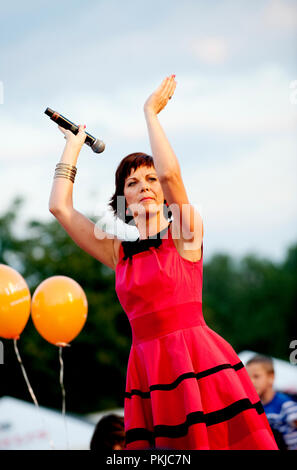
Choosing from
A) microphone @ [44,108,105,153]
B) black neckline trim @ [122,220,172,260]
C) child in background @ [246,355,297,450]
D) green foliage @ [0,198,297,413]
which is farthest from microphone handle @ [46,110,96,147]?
green foliage @ [0,198,297,413]

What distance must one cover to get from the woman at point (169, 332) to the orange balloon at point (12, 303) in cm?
126

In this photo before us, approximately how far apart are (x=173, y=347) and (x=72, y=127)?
42.4 inches

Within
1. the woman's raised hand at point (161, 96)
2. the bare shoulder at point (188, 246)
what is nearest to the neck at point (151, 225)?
the bare shoulder at point (188, 246)

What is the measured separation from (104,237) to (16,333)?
A: 58.7 inches

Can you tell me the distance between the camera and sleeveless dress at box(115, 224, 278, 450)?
1890mm

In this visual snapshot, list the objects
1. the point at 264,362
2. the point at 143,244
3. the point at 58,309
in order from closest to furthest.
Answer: the point at 143,244 < the point at 58,309 < the point at 264,362

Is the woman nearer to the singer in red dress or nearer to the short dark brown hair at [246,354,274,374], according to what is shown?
the singer in red dress

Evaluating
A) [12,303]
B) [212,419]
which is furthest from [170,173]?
[12,303]

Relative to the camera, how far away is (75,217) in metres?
2.31

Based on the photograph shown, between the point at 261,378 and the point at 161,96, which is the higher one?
the point at 161,96

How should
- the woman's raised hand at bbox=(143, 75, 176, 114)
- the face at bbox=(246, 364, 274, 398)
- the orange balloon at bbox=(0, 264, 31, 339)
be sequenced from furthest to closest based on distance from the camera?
1. the face at bbox=(246, 364, 274, 398)
2. the orange balloon at bbox=(0, 264, 31, 339)
3. the woman's raised hand at bbox=(143, 75, 176, 114)

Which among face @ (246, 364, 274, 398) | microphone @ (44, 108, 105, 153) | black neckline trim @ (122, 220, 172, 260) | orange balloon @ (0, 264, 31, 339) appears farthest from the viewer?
face @ (246, 364, 274, 398)

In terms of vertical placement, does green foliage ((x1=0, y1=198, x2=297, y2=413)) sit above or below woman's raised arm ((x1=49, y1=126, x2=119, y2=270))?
above

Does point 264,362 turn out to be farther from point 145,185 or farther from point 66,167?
point 66,167
